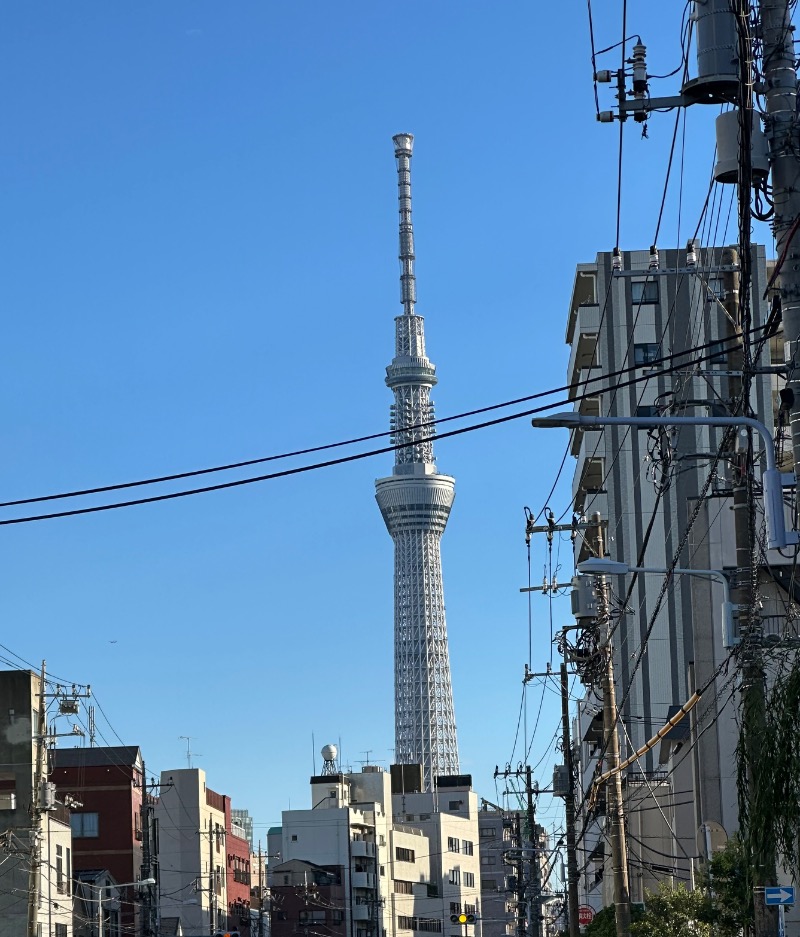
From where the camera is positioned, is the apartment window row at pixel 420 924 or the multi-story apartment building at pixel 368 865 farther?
the apartment window row at pixel 420 924

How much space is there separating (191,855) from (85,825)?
14.0 metres

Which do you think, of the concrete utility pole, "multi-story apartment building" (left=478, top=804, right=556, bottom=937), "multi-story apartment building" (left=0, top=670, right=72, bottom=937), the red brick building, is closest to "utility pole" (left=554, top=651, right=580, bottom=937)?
"multi-story apartment building" (left=0, top=670, right=72, bottom=937)

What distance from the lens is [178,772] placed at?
9931 cm

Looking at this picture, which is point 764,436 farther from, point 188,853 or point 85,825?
point 188,853

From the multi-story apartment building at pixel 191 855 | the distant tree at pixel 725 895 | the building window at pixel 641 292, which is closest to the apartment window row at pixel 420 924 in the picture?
the multi-story apartment building at pixel 191 855

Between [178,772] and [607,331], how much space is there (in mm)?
38850

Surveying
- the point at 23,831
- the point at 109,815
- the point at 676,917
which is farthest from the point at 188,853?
the point at 676,917

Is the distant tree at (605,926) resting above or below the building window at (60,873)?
below

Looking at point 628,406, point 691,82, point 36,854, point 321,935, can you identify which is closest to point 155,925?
point 321,935

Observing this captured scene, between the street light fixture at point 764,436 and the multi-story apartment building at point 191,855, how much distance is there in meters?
83.7

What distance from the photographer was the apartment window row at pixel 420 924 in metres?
122

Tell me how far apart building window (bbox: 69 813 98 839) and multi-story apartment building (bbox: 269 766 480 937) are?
27753 mm

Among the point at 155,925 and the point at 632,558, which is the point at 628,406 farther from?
the point at 155,925

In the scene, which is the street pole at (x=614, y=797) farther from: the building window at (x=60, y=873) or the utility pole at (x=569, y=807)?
the building window at (x=60, y=873)
